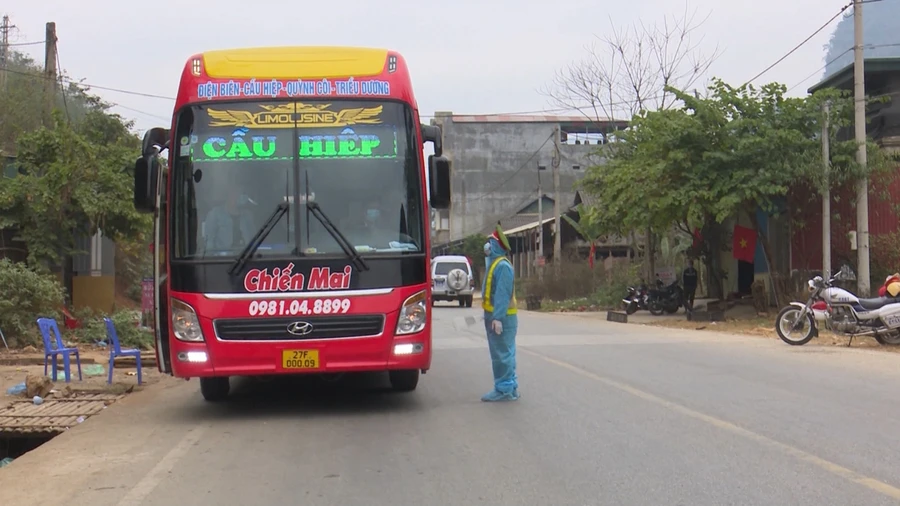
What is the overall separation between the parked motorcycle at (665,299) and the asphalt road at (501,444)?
1470 centimetres

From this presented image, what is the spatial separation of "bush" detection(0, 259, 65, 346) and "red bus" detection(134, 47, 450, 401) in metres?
8.83

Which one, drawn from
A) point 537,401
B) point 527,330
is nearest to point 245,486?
point 537,401

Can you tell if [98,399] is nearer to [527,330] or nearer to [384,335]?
[384,335]

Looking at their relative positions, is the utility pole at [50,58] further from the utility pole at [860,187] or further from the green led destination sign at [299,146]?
the utility pole at [860,187]

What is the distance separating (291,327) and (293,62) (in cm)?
261

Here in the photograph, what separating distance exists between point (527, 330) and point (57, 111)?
1114cm

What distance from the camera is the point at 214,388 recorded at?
9531 mm

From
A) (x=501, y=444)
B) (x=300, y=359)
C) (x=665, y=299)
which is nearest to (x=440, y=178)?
(x=300, y=359)

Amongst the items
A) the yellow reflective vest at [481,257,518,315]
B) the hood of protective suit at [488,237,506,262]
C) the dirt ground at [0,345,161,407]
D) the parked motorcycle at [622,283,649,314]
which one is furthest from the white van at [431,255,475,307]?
the yellow reflective vest at [481,257,518,315]

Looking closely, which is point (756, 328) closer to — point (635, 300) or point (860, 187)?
point (860, 187)

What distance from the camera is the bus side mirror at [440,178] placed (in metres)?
8.34

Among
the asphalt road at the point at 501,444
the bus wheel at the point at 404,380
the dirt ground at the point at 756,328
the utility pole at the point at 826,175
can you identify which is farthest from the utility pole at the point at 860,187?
the bus wheel at the point at 404,380

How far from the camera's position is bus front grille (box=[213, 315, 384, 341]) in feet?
26.2

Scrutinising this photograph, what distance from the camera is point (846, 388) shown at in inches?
395
